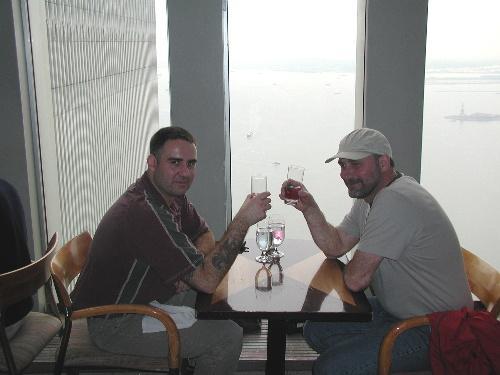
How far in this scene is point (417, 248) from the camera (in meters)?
1.96

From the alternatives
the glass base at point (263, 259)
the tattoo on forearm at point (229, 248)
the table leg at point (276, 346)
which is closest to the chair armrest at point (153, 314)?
the tattoo on forearm at point (229, 248)

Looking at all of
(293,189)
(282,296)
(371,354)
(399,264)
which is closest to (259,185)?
(293,189)

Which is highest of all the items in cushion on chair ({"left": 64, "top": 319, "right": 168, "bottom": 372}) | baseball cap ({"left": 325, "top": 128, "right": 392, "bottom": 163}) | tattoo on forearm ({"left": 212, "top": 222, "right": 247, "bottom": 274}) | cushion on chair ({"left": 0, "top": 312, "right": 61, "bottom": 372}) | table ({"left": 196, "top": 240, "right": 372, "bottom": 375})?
baseball cap ({"left": 325, "top": 128, "right": 392, "bottom": 163})

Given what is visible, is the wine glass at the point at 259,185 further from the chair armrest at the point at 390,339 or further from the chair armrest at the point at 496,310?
the chair armrest at the point at 496,310

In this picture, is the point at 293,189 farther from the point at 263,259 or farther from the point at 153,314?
the point at 153,314

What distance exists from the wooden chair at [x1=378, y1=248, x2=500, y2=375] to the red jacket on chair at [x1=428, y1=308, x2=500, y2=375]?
0.26 feet

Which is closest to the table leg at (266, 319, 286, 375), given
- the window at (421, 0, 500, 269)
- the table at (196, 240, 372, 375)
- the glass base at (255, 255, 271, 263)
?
the table at (196, 240, 372, 375)

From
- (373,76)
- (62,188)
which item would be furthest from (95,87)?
(373,76)

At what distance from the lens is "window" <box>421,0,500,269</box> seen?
2.96 metres

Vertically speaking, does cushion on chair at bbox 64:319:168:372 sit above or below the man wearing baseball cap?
below

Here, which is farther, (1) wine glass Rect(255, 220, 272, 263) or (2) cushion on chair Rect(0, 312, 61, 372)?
(1) wine glass Rect(255, 220, 272, 263)

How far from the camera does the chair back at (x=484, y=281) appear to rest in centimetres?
198

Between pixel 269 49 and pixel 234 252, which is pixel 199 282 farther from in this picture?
pixel 269 49

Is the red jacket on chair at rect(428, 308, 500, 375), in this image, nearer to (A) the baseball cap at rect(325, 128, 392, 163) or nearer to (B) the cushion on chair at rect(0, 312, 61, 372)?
(A) the baseball cap at rect(325, 128, 392, 163)
